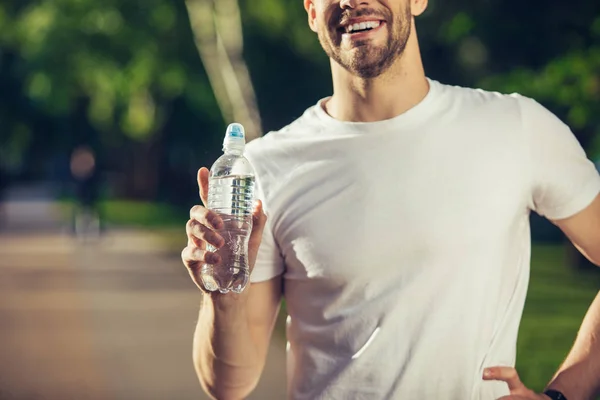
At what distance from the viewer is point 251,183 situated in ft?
10.3

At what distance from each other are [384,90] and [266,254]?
542 mm

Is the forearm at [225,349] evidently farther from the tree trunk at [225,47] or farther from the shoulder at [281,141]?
the tree trunk at [225,47]

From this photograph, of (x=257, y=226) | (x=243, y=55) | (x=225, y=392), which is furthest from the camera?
(x=243, y=55)

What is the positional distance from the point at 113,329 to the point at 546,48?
5.85m

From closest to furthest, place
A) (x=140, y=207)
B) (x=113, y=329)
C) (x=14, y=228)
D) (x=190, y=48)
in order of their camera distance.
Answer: (x=113, y=329), (x=190, y=48), (x=14, y=228), (x=140, y=207)

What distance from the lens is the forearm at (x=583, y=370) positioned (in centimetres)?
311

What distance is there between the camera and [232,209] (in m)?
3.27

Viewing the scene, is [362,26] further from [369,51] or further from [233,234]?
[233,234]

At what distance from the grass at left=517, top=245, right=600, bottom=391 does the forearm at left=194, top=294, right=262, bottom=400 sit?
5.73m

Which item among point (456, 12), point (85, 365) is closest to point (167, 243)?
point (456, 12)

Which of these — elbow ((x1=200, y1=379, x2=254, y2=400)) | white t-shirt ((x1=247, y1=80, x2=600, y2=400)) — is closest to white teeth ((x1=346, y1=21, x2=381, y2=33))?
white t-shirt ((x1=247, y1=80, x2=600, y2=400))

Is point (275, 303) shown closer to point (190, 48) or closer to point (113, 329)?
point (113, 329)

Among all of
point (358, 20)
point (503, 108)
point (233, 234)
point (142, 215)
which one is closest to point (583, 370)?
point (503, 108)

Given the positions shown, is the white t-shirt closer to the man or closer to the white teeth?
the man
